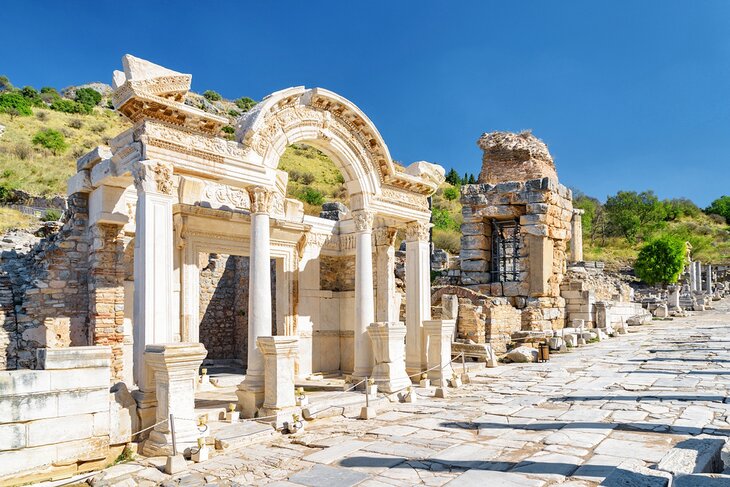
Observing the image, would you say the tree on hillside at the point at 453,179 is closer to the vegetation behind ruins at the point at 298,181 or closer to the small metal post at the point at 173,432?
the vegetation behind ruins at the point at 298,181

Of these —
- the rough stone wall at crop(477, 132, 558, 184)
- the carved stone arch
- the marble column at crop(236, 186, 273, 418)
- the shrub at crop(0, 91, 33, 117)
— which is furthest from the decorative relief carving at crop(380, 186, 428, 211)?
the shrub at crop(0, 91, 33, 117)

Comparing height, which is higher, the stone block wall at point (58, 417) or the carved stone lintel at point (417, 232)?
the carved stone lintel at point (417, 232)

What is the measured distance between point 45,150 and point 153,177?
116ft

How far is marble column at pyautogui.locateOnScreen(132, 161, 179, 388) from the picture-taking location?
7.80 meters

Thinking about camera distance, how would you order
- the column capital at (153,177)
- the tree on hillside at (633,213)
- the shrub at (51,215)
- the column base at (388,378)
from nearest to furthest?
the column capital at (153,177), the column base at (388,378), the shrub at (51,215), the tree on hillside at (633,213)

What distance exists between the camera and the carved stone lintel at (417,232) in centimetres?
1280

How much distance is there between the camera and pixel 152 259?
793cm

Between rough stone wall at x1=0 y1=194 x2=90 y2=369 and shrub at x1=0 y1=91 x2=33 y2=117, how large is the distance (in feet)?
142

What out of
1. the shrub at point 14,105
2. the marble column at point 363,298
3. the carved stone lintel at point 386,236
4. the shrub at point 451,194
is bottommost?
the marble column at point 363,298

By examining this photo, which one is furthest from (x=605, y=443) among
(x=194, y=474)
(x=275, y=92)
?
(x=275, y=92)

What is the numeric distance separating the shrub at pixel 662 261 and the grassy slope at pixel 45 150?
1763 inches

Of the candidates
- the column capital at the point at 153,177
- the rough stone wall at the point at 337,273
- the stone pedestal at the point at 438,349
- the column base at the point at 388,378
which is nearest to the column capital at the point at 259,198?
the column capital at the point at 153,177

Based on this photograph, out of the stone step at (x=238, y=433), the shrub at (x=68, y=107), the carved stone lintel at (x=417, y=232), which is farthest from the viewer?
the shrub at (x=68, y=107)

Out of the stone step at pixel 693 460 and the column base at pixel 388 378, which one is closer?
the stone step at pixel 693 460
